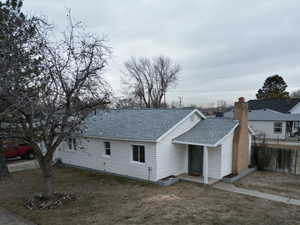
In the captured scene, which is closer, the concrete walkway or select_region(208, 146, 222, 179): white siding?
the concrete walkway

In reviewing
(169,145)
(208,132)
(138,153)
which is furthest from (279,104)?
(138,153)

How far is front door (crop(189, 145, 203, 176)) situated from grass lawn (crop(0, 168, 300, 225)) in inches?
62.0

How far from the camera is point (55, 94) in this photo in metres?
7.51

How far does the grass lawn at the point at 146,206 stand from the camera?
22.4ft

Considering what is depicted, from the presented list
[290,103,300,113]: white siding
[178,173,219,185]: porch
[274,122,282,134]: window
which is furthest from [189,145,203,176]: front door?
[290,103,300,113]: white siding

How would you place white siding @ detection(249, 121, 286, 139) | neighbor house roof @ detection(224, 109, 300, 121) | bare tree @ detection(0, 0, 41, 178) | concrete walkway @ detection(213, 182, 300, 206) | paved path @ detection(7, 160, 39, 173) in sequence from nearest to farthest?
bare tree @ detection(0, 0, 41, 178)
concrete walkway @ detection(213, 182, 300, 206)
paved path @ detection(7, 160, 39, 173)
neighbor house roof @ detection(224, 109, 300, 121)
white siding @ detection(249, 121, 286, 139)

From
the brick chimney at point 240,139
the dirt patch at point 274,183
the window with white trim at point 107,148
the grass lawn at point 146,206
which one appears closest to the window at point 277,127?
the dirt patch at point 274,183

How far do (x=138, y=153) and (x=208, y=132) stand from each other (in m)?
4.15

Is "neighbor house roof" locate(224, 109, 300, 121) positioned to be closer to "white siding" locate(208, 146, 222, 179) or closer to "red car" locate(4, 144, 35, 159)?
"white siding" locate(208, 146, 222, 179)

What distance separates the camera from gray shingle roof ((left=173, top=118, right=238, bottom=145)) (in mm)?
10883

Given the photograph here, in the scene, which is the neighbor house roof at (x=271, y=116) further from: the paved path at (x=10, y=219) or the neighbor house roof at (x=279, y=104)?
the paved path at (x=10, y=219)

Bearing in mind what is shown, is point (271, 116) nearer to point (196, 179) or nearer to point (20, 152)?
point (196, 179)

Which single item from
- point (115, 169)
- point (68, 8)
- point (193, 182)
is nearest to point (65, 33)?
point (68, 8)

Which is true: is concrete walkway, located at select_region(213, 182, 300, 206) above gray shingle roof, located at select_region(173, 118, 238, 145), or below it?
below
